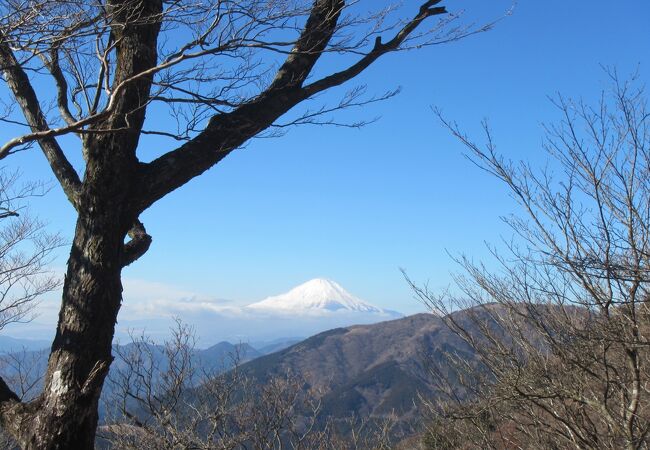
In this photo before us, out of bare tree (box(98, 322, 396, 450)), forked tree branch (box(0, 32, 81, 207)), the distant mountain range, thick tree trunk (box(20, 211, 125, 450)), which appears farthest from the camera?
the distant mountain range

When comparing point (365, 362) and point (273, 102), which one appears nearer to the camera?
point (273, 102)

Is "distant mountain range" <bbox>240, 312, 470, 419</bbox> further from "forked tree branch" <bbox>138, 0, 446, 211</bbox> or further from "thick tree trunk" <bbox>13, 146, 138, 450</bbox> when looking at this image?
"thick tree trunk" <bbox>13, 146, 138, 450</bbox>

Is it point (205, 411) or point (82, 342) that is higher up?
point (82, 342)

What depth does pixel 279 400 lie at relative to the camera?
10.7 meters

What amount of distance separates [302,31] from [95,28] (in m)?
1.24

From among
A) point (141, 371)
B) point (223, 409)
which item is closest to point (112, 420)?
point (141, 371)

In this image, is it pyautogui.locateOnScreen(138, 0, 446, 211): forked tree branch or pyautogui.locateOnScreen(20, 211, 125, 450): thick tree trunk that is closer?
pyautogui.locateOnScreen(20, 211, 125, 450): thick tree trunk

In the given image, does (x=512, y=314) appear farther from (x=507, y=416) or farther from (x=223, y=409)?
(x=223, y=409)

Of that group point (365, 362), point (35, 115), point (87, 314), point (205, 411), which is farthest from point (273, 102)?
point (365, 362)

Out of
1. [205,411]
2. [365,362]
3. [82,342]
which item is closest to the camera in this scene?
[82,342]

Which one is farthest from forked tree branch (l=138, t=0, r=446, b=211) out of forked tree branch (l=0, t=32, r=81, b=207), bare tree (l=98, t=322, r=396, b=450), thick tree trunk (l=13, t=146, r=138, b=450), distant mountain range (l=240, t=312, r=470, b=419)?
distant mountain range (l=240, t=312, r=470, b=419)

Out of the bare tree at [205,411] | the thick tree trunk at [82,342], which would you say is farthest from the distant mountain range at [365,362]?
the thick tree trunk at [82,342]

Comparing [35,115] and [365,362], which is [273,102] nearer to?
[35,115]

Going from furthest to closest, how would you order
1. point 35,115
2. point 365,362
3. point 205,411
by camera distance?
point 365,362
point 205,411
point 35,115
